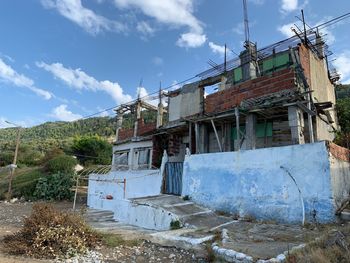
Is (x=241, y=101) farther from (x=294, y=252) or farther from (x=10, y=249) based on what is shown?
(x=10, y=249)

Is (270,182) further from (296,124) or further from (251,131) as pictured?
(251,131)

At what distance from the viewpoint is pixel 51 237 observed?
7.39 metres

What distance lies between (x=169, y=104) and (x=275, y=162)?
34.3ft

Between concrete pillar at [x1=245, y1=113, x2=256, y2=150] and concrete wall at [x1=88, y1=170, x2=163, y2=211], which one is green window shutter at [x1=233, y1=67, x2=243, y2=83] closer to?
concrete pillar at [x1=245, y1=113, x2=256, y2=150]

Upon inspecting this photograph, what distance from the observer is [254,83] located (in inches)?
528

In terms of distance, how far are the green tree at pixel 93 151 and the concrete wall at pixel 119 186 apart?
19.3 meters

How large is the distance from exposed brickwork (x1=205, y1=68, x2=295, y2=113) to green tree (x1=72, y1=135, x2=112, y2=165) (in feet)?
96.4

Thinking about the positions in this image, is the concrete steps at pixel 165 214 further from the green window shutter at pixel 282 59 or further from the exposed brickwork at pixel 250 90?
the green window shutter at pixel 282 59

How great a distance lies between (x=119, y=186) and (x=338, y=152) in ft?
46.0

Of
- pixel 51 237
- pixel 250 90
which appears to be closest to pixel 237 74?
pixel 250 90

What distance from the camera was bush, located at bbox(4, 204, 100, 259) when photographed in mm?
7168

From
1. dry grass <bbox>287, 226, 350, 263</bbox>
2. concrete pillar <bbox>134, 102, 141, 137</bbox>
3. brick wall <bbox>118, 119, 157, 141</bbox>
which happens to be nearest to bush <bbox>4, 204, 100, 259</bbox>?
dry grass <bbox>287, 226, 350, 263</bbox>

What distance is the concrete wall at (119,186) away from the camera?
16.5 m

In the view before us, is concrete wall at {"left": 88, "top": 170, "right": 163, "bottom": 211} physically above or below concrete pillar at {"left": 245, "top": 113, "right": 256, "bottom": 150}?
below
